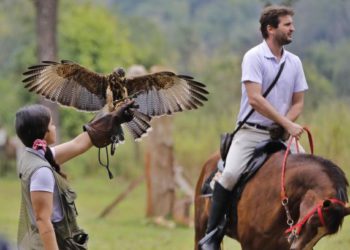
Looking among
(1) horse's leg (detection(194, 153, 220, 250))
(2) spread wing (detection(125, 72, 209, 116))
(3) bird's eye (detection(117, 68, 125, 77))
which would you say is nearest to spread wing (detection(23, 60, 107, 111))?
(2) spread wing (detection(125, 72, 209, 116))

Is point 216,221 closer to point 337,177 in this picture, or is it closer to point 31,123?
point 337,177

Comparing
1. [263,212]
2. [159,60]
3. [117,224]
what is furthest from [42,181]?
[159,60]

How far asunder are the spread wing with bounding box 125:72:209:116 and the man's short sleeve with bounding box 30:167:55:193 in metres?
2.54

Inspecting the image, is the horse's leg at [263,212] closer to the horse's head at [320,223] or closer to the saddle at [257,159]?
the saddle at [257,159]

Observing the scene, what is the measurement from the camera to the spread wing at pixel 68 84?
29.3 feet

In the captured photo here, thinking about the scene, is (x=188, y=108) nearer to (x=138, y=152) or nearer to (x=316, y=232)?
(x=316, y=232)

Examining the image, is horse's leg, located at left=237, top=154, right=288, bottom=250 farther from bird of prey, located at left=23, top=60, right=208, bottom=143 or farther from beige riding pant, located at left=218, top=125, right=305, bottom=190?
bird of prey, located at left=23, top=60, right=208, bottom=143

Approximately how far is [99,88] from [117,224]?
11272 millimetres

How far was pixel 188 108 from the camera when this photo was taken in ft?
30.5

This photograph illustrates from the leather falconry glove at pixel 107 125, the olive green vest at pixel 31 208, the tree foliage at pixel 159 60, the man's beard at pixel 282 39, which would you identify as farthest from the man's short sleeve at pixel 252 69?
the tree foliage at pixel 159 60

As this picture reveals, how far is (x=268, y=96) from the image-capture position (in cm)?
896

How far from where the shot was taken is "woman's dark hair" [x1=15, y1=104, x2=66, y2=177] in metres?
6.77

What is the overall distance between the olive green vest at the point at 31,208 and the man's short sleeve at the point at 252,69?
232cm

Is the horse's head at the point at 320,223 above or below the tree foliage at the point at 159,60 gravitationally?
above
